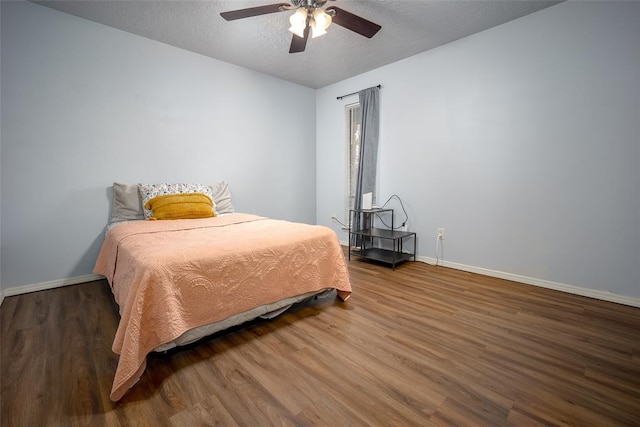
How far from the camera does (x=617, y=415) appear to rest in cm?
120

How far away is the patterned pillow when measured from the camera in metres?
2.86

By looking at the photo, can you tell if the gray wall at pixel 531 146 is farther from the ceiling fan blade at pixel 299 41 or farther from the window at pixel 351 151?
the ceiling fan blade at pixel 299 41

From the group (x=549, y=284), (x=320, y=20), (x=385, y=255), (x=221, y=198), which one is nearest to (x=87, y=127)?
(x=221, y=198)

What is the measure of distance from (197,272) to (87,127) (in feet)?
7.35

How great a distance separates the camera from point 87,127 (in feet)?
8.95

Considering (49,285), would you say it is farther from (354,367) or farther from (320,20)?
(320,20)

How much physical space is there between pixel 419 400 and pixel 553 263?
215 cm

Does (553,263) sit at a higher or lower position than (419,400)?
higher

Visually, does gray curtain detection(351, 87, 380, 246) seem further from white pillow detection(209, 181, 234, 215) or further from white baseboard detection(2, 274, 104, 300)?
white baseboard detection(2, 274, 104, 300)

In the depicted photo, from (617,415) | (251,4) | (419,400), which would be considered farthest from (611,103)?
(251,4)

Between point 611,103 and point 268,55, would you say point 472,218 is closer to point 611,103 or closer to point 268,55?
point 611,103

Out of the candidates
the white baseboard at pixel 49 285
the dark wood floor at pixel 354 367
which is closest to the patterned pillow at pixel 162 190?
the white baseboard at pixel 49 285

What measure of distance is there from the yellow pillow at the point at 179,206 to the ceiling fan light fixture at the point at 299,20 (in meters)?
1.86

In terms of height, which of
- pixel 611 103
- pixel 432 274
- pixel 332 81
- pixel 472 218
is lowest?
pixel 432 274
